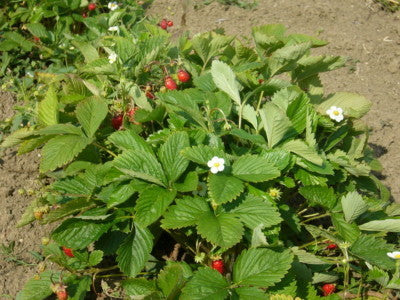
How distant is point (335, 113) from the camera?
6.16 ft

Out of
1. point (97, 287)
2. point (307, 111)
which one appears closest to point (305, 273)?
point (307, 111)

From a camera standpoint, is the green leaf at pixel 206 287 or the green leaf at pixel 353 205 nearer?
the green leaf at pixel 206 287

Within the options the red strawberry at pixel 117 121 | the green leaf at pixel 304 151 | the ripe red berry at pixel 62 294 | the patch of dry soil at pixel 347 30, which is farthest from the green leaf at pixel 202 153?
the patch of dry soil at pixel 347 30

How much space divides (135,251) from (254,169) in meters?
0.50

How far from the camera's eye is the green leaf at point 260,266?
146cm

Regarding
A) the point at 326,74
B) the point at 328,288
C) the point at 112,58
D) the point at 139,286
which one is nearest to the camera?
the point at 139,286

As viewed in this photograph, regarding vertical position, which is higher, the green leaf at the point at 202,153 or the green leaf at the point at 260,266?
the green leaf at the point at 202,153

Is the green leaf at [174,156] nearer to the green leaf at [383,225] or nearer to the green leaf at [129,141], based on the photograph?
the green leaf at [129,141]

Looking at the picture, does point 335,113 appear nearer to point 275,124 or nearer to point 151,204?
point 275,124

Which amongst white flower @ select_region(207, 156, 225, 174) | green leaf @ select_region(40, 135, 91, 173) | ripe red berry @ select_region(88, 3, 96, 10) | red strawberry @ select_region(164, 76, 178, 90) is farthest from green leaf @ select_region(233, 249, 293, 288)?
ripe red berry @ select_region(88, 3, 96, 10)

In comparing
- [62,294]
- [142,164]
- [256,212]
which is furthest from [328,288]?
[62,294]

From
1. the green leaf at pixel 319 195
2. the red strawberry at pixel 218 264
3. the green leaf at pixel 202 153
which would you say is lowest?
the red strawberry at pixel 218 264

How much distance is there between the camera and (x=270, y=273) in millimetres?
1463

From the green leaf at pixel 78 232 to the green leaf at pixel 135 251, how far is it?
0.09m
